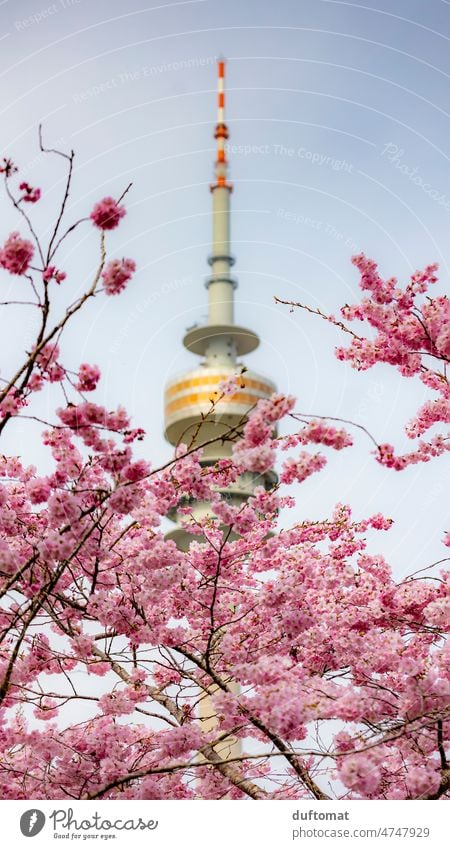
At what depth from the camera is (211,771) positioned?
734cm

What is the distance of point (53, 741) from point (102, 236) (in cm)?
443

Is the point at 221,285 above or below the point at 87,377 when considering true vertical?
above

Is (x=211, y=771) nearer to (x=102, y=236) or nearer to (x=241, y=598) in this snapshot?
(x=241, y=598)

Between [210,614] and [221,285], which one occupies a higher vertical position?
[221,285]

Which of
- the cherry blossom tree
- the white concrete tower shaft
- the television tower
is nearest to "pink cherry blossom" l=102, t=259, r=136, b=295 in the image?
the cherry blossom tree

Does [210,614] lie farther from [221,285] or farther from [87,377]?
[221,285]

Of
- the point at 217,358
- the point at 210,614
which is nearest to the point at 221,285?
the point at 217,358

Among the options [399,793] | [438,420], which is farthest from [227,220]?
[399,793]

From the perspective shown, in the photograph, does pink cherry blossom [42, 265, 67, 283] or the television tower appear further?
the television tower

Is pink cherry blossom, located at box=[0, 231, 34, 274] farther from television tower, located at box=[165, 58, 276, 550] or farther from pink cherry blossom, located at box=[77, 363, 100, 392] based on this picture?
television tower, located at box=[165, 58, 276, 550]

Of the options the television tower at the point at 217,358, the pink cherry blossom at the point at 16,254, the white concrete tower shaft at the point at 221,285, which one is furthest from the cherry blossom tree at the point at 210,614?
the white concrete tower shaft at the point at 221,285

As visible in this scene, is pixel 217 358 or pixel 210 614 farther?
pixel 217 358

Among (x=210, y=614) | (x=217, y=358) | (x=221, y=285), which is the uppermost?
(x=221, y=285)

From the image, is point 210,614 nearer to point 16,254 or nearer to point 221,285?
point 16,254
